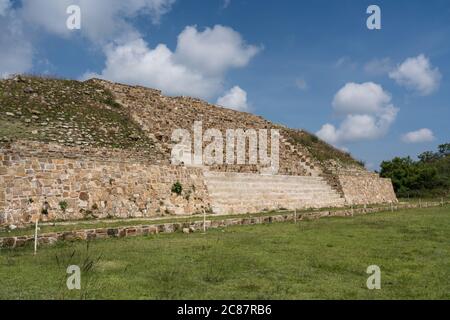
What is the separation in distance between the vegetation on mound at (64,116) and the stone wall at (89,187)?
156cm

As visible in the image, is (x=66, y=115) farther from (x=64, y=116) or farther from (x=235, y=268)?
(x=235, y=268)

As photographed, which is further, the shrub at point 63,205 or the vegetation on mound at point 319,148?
the vegetation on mound at point 319,148

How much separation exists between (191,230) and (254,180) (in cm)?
1027

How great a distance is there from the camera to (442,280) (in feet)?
24.4

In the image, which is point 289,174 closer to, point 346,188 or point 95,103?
point 346,188

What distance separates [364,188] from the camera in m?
34.8

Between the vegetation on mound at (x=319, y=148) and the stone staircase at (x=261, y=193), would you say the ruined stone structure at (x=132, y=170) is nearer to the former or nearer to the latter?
the stone staircase at (x=261, y=193)

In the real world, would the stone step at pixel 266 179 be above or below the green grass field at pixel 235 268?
above

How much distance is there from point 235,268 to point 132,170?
1099 cm

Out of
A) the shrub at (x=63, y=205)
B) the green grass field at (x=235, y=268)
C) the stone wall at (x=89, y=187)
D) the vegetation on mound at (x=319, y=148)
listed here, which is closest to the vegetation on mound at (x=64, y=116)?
the stone wall at (x=89, y=187)

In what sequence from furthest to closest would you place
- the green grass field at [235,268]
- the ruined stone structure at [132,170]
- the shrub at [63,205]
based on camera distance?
the shrub at [63,205], the ruined stone structure at [132,170], the green grass field at [235,268]

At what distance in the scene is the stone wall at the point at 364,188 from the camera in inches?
1251

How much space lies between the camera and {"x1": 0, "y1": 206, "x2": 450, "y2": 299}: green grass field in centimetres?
656
